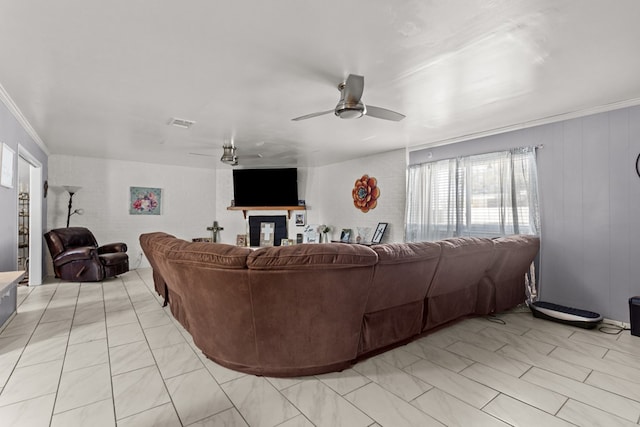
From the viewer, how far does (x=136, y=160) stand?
6.57m

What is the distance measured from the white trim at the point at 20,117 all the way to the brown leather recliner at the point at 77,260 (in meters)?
1.52

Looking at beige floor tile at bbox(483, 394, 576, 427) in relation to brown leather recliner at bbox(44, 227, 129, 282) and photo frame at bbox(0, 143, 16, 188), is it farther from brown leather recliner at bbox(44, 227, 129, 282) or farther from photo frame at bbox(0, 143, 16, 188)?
brown leather recliner at bbox(44, 227, 129, 282)

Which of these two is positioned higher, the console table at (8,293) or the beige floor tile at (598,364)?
the console table at (8,293)

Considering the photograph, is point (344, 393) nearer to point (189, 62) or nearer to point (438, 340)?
point (438, 340)

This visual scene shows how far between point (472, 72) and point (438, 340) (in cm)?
234

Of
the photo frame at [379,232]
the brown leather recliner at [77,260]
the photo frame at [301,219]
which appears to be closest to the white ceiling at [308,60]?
the brown leather recliner at [77,260]

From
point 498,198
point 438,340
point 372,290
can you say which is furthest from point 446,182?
point 372,290

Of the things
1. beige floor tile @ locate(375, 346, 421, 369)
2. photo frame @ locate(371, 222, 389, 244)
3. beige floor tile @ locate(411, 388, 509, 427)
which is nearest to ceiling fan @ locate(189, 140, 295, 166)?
photo frame @ locate(371, 222, 389, 244)

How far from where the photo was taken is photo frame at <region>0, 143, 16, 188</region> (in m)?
3.07

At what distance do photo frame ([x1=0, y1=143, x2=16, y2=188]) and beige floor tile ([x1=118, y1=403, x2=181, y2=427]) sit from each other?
2833 mm

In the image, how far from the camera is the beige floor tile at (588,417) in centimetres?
173

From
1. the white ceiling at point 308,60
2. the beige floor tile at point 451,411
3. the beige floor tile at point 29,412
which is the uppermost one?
the white ceiling at point 308,60

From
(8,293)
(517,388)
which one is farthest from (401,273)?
(8,293)

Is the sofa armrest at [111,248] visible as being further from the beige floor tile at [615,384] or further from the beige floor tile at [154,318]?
the beige floor tile at [615,384]
